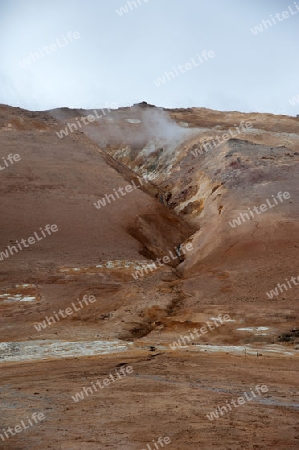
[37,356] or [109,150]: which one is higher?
[109,150]

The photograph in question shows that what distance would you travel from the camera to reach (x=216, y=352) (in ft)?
41.7

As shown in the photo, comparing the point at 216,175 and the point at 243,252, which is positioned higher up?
the point at 216,175

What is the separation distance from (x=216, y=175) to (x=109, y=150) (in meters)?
24.9

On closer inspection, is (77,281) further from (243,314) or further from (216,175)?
(216,175)

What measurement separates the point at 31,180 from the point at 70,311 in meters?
15.9

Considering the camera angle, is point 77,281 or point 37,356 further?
point 77,281

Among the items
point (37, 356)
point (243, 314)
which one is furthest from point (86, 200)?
point (37, 356)

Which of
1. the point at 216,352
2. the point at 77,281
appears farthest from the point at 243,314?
the point at 77,281

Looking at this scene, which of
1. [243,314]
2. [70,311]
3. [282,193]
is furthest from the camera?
[282,193]

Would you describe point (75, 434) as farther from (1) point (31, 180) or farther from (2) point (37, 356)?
(1) point (31, 180)

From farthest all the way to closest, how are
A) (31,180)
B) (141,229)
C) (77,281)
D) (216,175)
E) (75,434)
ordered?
(216,175)
(31,180)
(141,229)
(77,281)
(75,434)

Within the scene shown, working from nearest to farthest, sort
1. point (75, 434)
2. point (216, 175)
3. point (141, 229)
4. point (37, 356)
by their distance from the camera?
1. point (75, 434)
2. point (37, 356)
3. point (141, 229)
4. point (216, 175)

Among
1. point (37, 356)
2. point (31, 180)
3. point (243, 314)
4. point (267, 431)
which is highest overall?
point (31, 180)

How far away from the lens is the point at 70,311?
17.8 m
